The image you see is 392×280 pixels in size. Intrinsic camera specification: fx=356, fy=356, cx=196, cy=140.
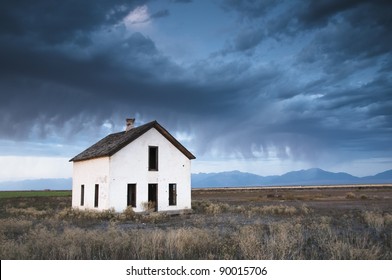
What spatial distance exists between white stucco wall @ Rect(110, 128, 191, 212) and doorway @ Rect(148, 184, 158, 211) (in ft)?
0.83

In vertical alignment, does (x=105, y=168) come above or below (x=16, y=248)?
above

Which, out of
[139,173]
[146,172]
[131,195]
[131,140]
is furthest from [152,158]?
[131,195]

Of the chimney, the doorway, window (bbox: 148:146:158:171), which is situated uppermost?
the chimney

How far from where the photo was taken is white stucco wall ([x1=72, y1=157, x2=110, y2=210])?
2148 cm

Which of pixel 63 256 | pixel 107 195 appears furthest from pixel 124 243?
pixel 107 195

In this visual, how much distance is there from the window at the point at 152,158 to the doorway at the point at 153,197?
4.16ft

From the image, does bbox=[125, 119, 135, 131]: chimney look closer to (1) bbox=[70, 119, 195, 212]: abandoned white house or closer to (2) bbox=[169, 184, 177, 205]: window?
(1) bbox=[70, 119, 195, 212]: abandoned white house

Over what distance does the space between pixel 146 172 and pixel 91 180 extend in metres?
4.00

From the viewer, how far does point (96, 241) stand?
9.44 m

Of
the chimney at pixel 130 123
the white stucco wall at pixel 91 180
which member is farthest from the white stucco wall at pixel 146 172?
the chimney at pixel 130 123

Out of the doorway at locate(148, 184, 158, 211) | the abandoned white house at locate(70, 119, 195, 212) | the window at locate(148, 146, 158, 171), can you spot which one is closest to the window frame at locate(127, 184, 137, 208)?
the abandoned white house at locate(70, 119, 195, 212)

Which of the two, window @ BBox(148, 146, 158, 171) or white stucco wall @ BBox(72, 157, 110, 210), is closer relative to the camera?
white stucco wall @ BBox(72, 157, 110, 210)
